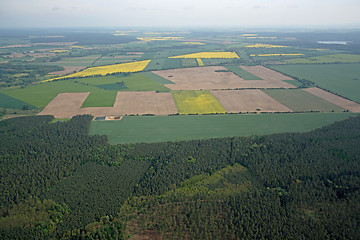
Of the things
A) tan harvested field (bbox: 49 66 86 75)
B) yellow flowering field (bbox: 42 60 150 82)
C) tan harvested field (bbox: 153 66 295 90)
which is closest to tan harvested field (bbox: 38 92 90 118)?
tan harvested field (bbox: 153 66 295 90)

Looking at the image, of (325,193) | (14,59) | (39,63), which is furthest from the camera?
(14,59)

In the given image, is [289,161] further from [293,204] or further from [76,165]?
[76,165]

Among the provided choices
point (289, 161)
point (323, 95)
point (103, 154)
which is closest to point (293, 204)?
point (289, 161)

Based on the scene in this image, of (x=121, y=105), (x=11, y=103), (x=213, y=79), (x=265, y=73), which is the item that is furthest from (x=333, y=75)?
(x=11, y=103)

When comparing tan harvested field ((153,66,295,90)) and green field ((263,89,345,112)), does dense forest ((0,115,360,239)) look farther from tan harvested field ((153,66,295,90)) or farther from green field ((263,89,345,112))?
tan harvested field ((153,66,295,90))

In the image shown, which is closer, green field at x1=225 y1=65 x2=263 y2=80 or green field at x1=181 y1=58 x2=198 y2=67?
green field at x1=225 y1=65 x2=263 y2=80

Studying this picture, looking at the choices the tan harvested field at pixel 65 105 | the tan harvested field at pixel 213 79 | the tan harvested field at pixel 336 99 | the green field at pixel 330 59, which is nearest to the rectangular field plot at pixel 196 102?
the tan harvested field at pixel 213 79
